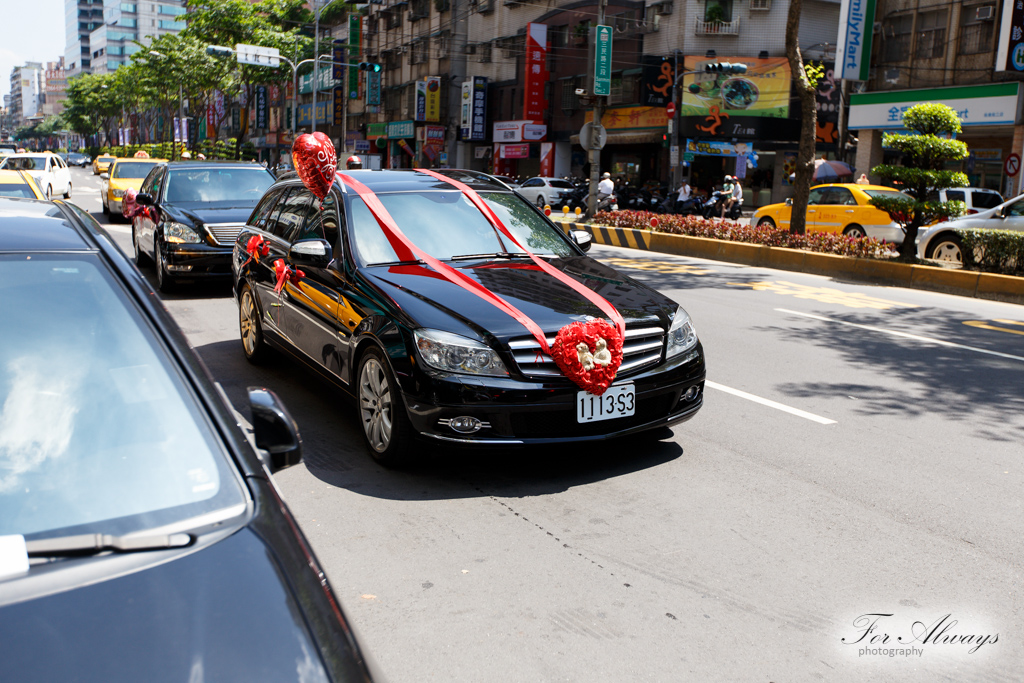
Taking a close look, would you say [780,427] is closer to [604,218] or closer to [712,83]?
[604,218]

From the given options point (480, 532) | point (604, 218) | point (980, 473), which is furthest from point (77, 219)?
point (604, 218)

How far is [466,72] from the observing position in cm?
5241

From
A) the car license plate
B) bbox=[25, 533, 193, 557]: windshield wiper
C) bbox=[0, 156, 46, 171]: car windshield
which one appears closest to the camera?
bbox=[25, 533, 193, 557]: windshield wiper

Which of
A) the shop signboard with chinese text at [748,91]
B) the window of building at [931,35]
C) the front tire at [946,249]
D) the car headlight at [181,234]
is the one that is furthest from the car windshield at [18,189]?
the shop signboard with chinese text at [748,91]

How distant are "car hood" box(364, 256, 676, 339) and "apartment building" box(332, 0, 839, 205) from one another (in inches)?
954

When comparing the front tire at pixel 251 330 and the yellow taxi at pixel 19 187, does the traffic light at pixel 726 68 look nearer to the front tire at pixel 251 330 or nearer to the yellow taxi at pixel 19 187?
the yellow taxi at pixel 19 187

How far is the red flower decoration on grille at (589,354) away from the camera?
460 centimetres

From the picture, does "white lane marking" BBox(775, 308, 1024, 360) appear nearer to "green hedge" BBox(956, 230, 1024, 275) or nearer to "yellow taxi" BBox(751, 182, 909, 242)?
"green hedge" BBox(956, 230, 1024, 275)

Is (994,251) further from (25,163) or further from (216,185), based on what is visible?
(25,163)

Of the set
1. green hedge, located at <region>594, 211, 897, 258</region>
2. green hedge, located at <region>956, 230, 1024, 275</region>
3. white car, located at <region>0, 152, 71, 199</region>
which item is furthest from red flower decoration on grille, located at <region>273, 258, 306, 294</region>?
white car, located at <region>0, 152, 71, 199</region>

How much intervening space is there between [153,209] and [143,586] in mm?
11420

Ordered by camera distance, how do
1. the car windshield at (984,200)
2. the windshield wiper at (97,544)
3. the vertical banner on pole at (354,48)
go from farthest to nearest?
the vertical banner on pole at (354,48)
the car windshield at (984,200)
the windshield wiper at (97,544)

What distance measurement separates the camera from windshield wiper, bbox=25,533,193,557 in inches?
70.9

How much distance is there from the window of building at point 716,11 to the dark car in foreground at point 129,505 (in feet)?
123
